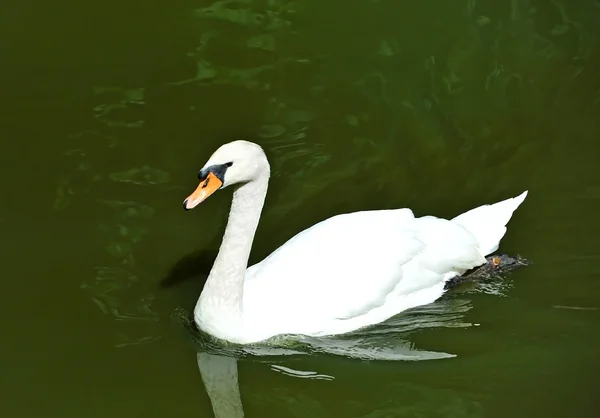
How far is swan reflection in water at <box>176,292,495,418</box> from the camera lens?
5516 millimetres

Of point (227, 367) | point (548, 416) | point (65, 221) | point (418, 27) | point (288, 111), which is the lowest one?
point (548, 416)

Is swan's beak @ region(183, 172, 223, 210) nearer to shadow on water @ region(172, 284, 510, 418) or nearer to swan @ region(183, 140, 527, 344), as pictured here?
swan @ region(183, 140, 527, 344)

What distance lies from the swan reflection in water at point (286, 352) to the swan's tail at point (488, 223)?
0.80 meters

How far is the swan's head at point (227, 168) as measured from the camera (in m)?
5.25

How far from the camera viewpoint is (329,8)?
9875 mm

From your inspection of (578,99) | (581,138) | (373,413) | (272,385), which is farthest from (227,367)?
(578,99)

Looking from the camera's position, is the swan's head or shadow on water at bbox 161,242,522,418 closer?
the swan's head

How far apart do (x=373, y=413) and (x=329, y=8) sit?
18.5ft

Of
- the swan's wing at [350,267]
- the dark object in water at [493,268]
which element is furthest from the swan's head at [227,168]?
the dark object in water at [493,268]

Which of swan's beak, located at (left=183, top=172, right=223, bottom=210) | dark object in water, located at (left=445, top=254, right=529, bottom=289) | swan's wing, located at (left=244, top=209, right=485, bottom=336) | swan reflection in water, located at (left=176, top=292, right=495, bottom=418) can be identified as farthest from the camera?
dark object in water, located at (left=445, top=254, right=529, bottom=289)

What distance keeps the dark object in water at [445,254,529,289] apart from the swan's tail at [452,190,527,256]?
3.2 inches

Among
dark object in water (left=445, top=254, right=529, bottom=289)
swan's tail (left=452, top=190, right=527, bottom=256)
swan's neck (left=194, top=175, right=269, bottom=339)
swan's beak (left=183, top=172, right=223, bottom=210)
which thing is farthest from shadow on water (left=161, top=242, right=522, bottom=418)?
swan's beak (left=183, top=172, right=223, bottom=210)

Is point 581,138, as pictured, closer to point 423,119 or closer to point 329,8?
point 423,119

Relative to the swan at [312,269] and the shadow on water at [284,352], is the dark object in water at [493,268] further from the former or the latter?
the shadow on water at [284,352]
